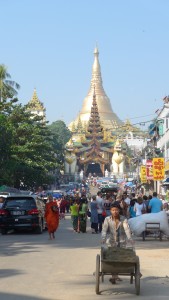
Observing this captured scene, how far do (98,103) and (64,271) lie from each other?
540ft

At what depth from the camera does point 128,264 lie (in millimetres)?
10227

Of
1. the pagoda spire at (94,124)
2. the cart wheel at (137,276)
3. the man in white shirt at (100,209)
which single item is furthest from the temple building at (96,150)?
the cart wheel at (137,276)

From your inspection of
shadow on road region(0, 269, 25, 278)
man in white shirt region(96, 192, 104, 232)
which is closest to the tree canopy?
man in white shirt region(96, 192, 104, 232)

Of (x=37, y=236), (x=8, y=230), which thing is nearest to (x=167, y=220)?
(x=37, y=236)

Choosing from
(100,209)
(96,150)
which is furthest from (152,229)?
(96,150)

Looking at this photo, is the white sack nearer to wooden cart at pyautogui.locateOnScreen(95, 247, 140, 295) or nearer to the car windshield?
the car windshield

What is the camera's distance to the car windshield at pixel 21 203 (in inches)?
950

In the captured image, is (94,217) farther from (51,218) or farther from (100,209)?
(51,218)

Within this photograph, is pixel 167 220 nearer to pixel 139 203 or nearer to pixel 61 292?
pixel 139 203

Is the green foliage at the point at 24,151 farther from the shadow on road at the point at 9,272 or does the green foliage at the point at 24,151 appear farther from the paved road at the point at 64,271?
the shadow on road at the point at 9,272

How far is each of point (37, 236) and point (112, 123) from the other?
152 meters

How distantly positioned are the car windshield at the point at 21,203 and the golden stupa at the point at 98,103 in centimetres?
14886

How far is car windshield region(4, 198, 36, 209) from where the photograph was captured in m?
24.1

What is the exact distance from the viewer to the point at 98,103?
177 metres
